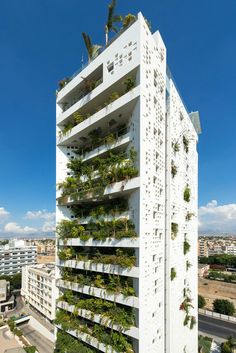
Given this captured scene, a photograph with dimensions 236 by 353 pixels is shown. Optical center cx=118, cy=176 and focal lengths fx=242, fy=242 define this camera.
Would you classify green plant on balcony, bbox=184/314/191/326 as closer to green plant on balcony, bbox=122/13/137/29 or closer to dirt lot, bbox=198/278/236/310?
green plant on balcony, bbox=122/13/137/29

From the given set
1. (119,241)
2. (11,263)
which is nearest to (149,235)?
(119,241)

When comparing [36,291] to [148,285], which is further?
[36,291]

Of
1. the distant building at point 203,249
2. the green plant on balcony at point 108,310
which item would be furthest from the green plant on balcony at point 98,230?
the distant building at point 203,249

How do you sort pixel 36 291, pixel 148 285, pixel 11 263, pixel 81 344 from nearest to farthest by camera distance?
pixel 148 285 → pixel 81 344 → pixel 36 291 → pixel 11 263

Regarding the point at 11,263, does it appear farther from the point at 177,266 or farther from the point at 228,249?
the point at 228,249

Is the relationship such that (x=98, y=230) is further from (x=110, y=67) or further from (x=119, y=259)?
(x=110, y=67)

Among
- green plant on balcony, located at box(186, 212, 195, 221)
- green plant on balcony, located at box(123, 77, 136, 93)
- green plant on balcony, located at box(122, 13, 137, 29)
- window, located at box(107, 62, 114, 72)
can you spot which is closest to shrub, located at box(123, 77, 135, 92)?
green plant on balcony, located at box(123, 77, 136, 93)
